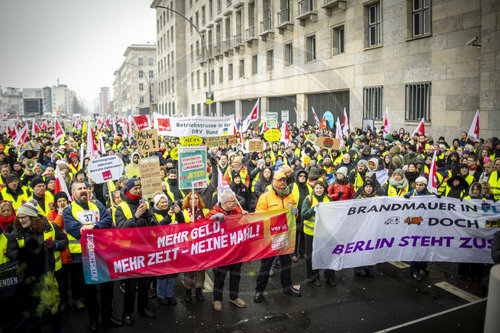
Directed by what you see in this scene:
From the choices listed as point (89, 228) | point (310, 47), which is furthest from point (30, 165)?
point (310, 47)

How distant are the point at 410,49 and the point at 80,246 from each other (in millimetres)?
16463

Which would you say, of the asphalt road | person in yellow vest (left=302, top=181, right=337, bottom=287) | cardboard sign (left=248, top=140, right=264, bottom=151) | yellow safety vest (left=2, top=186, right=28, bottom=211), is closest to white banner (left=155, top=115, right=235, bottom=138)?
cardboard sign (left=248, top=140, right=264, bottom=151)

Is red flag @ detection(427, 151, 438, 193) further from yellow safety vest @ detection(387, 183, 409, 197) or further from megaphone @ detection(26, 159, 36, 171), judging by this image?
megaphone @ detection(26, 159, 36, 171)

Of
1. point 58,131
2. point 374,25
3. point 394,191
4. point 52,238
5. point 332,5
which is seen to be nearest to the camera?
point 52,238

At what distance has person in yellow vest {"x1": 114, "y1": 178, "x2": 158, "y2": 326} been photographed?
5.09m

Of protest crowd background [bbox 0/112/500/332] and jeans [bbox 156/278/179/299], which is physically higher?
protest crowd background [bbox 0/112/500/332]

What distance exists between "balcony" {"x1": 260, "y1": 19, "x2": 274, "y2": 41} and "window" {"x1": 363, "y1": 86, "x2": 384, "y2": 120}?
31.2ft

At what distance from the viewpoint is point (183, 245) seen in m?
5.37

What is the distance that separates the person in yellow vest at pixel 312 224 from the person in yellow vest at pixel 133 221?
242 cm

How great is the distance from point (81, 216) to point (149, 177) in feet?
3.45

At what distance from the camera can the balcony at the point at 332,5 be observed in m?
20.4

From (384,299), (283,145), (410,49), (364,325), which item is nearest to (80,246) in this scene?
(364,325)

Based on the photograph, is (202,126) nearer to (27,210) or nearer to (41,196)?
(41,196)

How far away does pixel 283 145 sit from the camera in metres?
13.0
